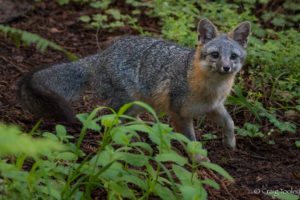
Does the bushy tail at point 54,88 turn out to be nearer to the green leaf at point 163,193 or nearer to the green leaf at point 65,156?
the green leaf at point 65,156

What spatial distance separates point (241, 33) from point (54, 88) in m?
2.87

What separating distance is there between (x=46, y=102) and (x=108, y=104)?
1.42 meters

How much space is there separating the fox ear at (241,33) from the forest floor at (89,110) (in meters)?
1.43

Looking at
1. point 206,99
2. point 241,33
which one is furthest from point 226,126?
point 241,33

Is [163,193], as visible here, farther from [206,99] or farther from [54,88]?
[54,88]

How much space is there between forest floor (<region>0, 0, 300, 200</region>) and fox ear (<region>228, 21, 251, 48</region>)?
4.70ft

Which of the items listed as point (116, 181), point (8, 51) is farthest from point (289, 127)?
point (8, 51)

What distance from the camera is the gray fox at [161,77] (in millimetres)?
5770

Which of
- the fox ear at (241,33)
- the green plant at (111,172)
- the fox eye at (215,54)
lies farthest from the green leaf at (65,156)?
the fox ear at (241,33)

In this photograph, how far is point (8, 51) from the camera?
26.9ft

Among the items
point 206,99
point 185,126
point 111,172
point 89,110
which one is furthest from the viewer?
point 89,110

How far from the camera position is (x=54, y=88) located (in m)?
6.20

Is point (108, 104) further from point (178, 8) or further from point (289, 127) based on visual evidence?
point (178, 8)

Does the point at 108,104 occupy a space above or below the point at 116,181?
below
